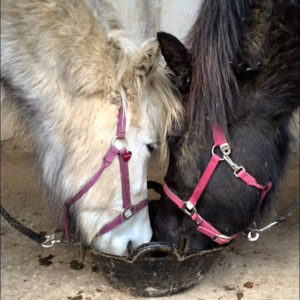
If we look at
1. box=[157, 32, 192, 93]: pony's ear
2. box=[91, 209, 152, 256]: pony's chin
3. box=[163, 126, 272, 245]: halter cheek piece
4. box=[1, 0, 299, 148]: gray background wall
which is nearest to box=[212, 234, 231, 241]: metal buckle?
box=[163, 126, 272, 245]: halter cheek piece

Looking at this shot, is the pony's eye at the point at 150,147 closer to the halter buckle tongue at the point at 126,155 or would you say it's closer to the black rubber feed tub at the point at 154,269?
the halter buckle tongue at the point at 126,155

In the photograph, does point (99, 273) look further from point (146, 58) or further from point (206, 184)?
point (146, 58)

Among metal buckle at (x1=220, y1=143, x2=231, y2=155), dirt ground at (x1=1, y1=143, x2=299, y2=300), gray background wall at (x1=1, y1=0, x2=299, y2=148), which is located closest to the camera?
metal buckle at (x1=220, y1=143, x2=231, y2=155)

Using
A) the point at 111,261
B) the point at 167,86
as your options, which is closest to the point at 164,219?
the point at 111,261

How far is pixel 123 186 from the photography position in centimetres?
169

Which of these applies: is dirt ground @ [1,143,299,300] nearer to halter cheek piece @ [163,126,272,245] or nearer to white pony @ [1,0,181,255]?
halter cheek piece @ [163,126,272,245]

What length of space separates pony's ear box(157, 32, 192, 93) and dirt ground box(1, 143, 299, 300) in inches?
27.3

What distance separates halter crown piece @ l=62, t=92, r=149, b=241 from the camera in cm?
164

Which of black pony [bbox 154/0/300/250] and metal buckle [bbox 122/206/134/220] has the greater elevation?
black pony [bbox 154/0/300/250]

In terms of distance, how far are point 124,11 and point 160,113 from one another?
1129 mm

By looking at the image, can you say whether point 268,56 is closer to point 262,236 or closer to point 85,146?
point 85,146

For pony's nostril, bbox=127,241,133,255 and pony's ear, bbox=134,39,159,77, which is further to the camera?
pony's nostril, bbox=127,241,133,255

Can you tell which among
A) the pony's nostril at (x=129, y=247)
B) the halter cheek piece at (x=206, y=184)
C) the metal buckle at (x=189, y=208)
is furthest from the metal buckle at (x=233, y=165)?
the pony's nostril at (x=129, y=247)

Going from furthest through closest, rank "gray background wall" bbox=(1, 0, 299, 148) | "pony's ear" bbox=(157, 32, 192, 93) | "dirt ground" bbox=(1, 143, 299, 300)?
"gray background wall" bbox=(1, 0, 299, 148), "dirt ground" bbox=(1, 143, 299, 300), "pony's ear" bbox=(157, 32, 192, 93)
